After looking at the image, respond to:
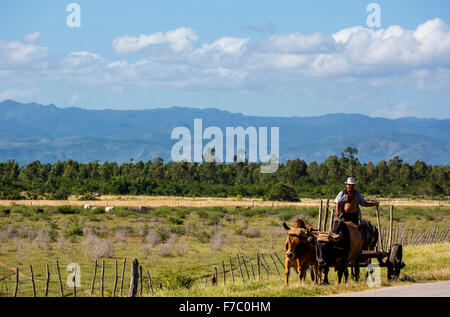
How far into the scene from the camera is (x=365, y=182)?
116812 mm

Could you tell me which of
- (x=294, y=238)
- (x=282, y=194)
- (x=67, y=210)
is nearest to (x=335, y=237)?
(x=294, y=238)

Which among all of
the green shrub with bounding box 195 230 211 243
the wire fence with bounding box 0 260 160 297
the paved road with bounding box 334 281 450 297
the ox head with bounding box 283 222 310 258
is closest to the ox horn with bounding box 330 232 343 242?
the ox head with bounding box 283 222 310 258

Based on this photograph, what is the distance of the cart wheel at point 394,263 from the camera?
16391mm

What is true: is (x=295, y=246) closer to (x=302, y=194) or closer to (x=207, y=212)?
(x=207, y=212)

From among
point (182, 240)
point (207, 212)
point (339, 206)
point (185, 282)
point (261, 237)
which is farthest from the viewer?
point (207, 212)

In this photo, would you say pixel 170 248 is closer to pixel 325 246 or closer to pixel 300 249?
pixel 325 246

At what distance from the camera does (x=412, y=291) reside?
545 inches

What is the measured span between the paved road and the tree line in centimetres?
7714

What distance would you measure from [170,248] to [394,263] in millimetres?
18870

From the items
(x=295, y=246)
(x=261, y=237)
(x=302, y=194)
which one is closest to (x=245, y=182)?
(x=302, y=194)

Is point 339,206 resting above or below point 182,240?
above

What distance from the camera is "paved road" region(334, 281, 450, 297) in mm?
13141

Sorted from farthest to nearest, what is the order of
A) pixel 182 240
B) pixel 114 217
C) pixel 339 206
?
pixel 114 217, pixel 182 240, pixel 339 206

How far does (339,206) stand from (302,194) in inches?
3526
